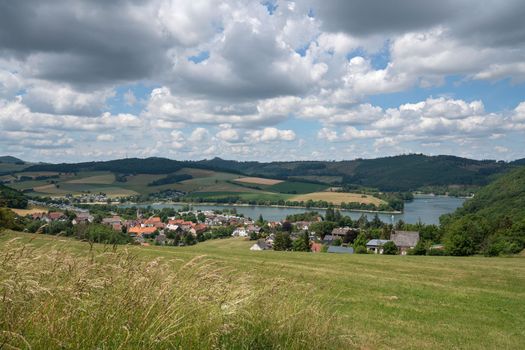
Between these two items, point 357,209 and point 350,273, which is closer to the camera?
point 350,273

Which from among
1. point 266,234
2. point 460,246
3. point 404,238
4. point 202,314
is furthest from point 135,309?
point 266,234

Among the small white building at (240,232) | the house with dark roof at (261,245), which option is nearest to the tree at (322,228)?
the small white building at (240,232)

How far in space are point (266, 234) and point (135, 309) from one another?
96926mm

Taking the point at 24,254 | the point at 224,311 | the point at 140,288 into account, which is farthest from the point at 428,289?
the point at 24,254

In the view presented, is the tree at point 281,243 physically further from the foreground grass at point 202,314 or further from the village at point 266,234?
the foreground grass at point 202,314

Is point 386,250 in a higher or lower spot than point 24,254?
lower

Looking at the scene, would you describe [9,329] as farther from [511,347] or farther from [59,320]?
[511,347]

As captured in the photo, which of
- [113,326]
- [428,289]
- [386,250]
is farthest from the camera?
[386,250]

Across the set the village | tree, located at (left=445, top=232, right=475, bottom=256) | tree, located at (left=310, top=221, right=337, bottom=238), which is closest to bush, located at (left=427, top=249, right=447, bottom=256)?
tree, located at (left=445, top=232, right=475, bottom=256)

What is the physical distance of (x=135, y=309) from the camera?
200 inches

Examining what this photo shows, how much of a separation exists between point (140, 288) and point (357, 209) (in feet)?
632

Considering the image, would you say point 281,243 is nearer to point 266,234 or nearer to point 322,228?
point 266,234

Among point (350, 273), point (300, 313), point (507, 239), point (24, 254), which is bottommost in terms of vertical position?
point (507, 239)

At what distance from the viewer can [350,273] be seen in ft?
56.3
